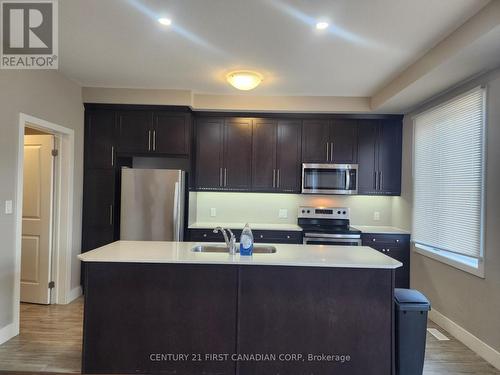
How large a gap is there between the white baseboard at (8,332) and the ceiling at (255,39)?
2598mm

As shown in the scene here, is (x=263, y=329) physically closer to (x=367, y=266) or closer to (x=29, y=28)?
(x=367, y=266)

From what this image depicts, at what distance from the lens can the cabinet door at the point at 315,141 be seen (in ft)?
14.3

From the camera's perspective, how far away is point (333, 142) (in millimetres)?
4371

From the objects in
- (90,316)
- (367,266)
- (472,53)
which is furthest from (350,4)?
(90,316)

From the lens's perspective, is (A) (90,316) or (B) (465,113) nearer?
(A) (90,316)

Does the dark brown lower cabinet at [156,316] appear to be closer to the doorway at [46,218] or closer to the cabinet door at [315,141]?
the doorway at [46,218]

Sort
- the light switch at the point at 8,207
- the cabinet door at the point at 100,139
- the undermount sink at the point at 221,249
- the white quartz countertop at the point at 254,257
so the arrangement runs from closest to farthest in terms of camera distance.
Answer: the white quartz countertop at the point at 254,257 → the undermount sink at the point at 221,249 → the light switch at the point at 8,207 → the cabinet door at the point at 100,139

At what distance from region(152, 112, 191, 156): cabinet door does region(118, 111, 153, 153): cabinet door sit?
9cm

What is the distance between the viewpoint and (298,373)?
2.16 m

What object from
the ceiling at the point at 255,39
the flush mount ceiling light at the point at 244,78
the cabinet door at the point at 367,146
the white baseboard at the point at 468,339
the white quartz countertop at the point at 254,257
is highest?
the ceiling at the point at 255,39

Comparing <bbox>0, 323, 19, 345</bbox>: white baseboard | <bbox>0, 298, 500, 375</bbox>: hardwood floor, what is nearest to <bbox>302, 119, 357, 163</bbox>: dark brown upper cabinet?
<bbox>0, 298, 500, 375</bbox>: hardwood floor

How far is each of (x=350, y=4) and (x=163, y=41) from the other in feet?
5.01

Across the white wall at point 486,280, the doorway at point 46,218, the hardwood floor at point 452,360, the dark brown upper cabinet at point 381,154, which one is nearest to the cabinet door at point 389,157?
the dark brown upper cabinet at point 381,154

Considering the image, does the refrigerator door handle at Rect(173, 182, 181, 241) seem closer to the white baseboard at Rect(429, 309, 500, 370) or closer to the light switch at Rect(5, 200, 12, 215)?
the light switch at Rect(5, 200, 12, 215)
